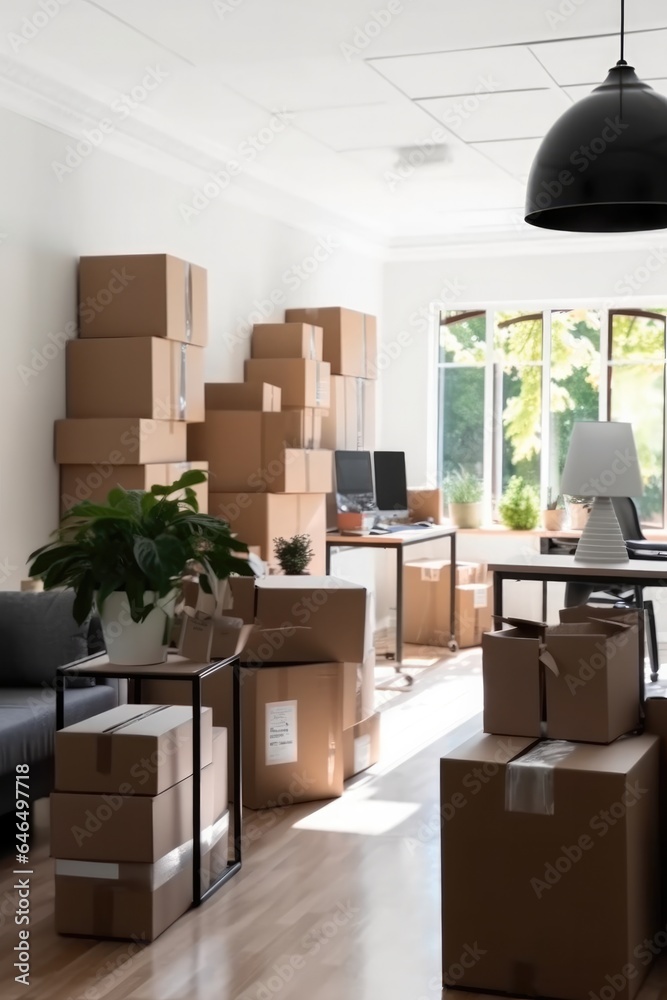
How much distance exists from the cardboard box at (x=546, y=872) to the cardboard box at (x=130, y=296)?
291 cm

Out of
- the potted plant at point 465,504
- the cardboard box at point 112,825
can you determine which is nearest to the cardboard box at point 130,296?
the cardboard box at point 112,825

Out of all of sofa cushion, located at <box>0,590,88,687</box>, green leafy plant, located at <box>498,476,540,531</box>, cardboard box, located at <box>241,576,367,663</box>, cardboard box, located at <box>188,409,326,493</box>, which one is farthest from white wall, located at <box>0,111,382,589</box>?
green leafy plant, located at <box>498,476,540,531</box>

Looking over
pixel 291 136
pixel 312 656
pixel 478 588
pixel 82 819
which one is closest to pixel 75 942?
pixel 82 819

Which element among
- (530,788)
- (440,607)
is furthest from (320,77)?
(440,607)

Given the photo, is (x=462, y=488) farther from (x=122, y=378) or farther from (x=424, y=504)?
(x=122, y=378)

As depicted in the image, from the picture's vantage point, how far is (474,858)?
269 cm

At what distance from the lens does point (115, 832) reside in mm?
3076

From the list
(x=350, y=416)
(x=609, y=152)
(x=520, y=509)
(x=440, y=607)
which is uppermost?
(x=609, y=152)

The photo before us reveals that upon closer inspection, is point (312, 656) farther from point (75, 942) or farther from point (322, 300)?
point (322, 300)

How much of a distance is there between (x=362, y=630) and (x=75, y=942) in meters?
1.67

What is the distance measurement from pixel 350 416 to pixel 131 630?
14.3 ft

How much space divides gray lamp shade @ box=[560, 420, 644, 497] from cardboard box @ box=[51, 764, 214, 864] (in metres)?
2.66

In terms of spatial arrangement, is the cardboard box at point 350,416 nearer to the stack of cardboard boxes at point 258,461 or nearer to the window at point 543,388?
the stack of cardboard boxes at point 258,461

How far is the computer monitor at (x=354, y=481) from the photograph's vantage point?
23.6ft
